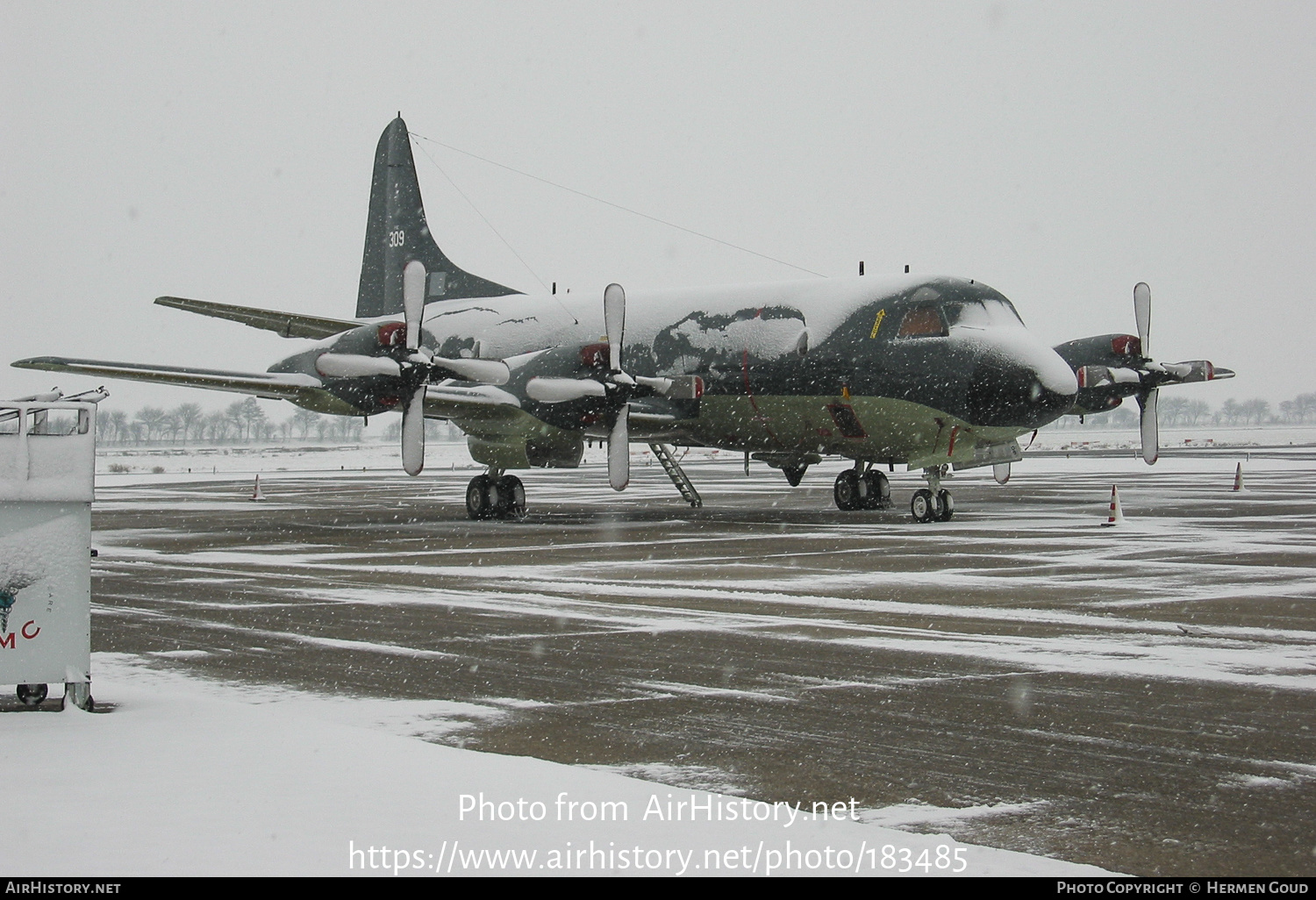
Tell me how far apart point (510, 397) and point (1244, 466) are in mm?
34613

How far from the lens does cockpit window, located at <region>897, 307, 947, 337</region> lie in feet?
72.3

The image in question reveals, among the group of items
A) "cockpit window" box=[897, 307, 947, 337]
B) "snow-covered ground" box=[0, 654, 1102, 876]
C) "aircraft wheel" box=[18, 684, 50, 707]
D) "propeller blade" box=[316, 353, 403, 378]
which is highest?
"cockpit window" box=[897, 307, 947, 337]

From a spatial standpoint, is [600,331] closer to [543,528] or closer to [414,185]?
[543,528]

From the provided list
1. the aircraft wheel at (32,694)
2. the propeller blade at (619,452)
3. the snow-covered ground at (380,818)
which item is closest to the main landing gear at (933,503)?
the propeller blade at (619,452)

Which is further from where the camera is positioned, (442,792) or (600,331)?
(600,331)

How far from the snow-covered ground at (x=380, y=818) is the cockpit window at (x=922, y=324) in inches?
660

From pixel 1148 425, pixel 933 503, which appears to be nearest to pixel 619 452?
pixel 933 503

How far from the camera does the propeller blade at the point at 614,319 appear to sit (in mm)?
22672

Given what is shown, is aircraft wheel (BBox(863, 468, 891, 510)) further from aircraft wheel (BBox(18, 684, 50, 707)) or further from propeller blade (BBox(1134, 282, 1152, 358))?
aircraft wheel (BBox(18, 684, 50, 707))

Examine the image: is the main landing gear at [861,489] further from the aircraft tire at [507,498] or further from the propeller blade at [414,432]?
the propeller blade at [414,432]

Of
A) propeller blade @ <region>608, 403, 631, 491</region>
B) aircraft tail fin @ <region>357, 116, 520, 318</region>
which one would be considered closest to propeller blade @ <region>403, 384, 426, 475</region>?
propeller blade @ <region>608, 403, 631, 491</region>

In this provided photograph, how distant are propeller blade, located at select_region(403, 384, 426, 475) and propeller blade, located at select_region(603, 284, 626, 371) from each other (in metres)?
3.33

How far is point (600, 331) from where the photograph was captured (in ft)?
87.7

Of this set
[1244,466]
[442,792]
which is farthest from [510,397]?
[1244,466]
